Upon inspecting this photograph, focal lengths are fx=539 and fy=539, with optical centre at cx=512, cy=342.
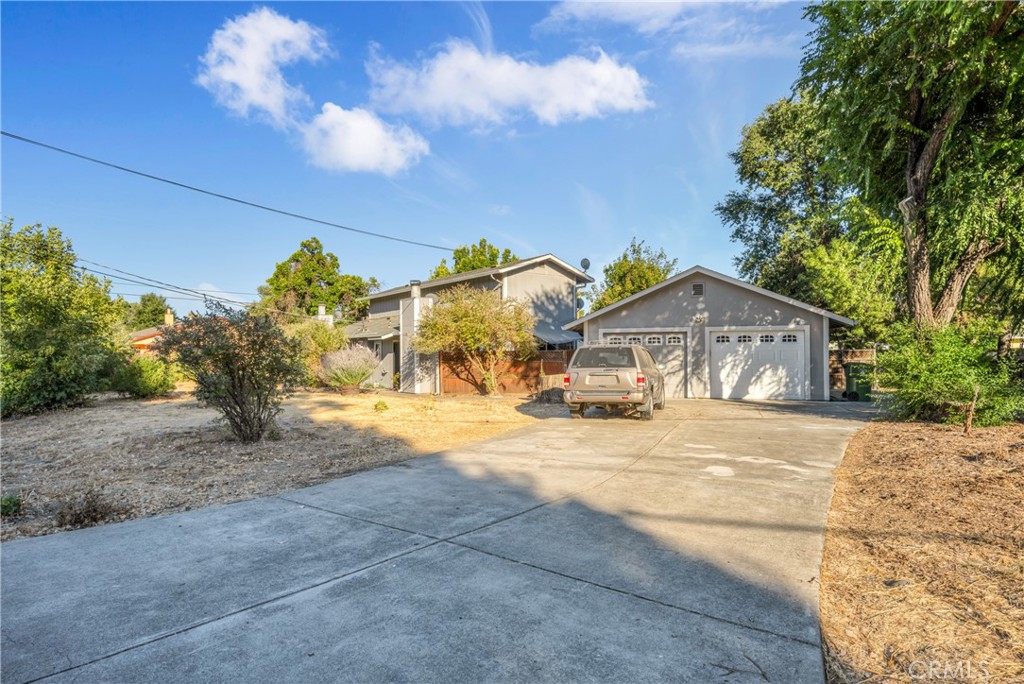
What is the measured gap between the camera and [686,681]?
8.66 ft

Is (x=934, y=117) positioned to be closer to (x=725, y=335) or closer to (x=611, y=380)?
(x=611, y=380)

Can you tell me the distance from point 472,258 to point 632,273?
1499 centimetres

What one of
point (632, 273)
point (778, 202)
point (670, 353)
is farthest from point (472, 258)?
point (670, 353)

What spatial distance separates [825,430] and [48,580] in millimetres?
11787

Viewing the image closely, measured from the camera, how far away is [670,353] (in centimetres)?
1938

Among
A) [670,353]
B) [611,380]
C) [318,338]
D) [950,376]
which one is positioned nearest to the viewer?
[950,376]

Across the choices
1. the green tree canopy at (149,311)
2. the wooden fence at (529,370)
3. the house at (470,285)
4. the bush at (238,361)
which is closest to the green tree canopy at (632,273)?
the house at (470,285)

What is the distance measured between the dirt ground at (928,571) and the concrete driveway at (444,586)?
22 centimetres

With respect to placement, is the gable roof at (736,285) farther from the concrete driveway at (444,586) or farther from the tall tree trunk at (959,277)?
the concrete driveway at (444,586)

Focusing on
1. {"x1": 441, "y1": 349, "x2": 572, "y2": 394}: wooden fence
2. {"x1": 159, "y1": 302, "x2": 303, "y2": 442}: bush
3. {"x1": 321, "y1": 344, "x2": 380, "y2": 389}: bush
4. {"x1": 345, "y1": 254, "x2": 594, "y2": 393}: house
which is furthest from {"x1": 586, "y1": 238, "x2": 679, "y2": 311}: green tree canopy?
{"x1": 159, "y1": 302, "x2": 303, "y2": 442}: bush

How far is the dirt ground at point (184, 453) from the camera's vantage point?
6.15 meters

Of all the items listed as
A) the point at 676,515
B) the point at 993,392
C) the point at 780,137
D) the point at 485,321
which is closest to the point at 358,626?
the point at 676,515

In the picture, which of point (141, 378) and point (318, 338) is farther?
point (318, 338)

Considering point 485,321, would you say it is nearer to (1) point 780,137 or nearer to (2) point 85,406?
(2) point 85,406
